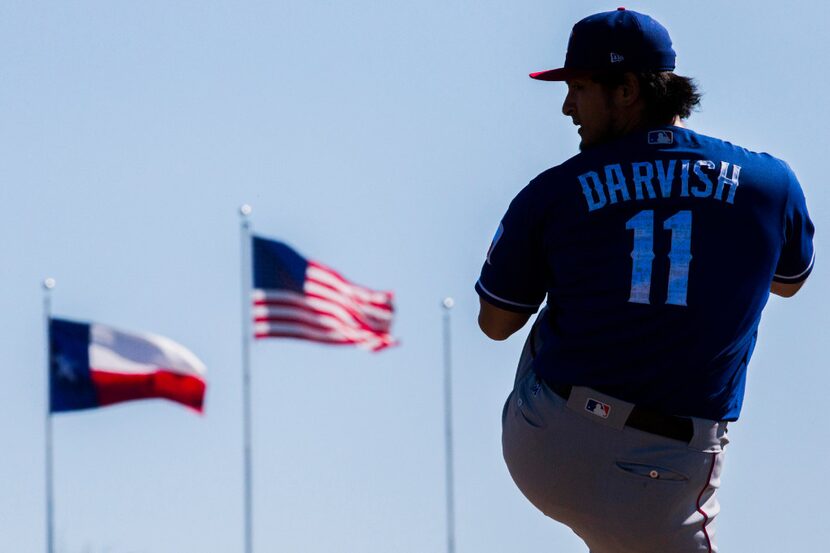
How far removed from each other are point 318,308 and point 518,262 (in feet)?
56.8

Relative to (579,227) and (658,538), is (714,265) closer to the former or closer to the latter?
(579,227)

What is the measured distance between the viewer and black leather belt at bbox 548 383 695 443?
5.45 metres

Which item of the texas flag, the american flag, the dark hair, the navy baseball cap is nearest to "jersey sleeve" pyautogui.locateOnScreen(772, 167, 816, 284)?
the dark hair

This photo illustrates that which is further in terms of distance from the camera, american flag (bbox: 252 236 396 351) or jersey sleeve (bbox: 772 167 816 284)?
american flag (bbox: 252 236 396 351)

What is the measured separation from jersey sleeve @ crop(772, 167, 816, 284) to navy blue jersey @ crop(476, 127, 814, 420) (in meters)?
0.01

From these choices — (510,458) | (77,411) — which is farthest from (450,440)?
(510,458)

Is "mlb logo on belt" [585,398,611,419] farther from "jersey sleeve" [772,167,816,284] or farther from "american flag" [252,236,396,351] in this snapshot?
"american flag" [252,236,396,351]

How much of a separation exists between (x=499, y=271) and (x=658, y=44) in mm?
734

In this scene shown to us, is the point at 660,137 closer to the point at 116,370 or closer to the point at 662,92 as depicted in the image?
the point at 662,92

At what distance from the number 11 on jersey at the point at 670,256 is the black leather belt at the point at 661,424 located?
0.29 metres

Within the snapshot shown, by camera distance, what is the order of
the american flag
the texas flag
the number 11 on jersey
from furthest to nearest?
the texas flag
the american flag
the number 11 on jersey

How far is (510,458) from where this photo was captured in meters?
5.70

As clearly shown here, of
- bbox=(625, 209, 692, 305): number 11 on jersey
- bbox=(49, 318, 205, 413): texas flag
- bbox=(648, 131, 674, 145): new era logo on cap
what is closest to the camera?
bbox=(625, 209, 692, 305): number 11 on jersey

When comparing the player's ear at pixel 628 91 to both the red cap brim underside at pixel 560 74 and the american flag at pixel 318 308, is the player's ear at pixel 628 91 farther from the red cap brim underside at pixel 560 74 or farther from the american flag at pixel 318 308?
the american flag at pixel 318 308
